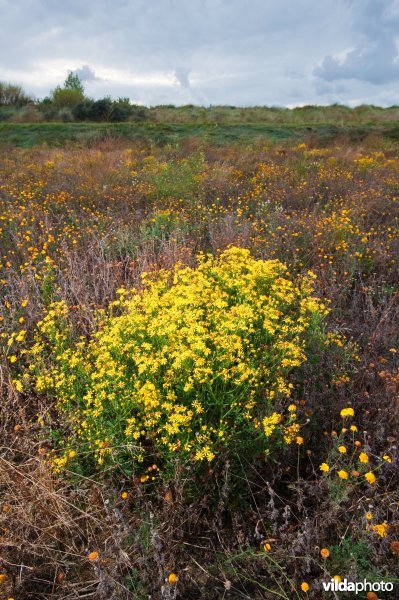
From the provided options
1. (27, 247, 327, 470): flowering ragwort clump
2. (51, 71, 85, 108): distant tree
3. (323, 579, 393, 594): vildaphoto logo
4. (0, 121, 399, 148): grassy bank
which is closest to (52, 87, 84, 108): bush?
(51, 71, 85, 108): distant tree

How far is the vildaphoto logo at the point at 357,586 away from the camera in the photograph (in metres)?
1.91

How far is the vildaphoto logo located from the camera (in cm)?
191

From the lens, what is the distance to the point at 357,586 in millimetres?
1943

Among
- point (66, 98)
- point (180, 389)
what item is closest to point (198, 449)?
point (180, 389)

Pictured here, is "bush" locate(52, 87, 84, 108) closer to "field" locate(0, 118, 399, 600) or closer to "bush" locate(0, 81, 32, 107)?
"bush" locate(0, 81, 32, 107)

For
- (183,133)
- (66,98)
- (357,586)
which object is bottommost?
(357,586)

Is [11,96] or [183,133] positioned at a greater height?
[11,96]

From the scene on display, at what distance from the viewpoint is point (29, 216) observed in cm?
640

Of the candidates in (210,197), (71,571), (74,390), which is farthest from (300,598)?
(210,197)

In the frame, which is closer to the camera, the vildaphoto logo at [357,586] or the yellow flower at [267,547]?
the vildaphoto logo at [357,586]

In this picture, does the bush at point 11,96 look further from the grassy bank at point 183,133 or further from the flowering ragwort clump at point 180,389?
the flowering ragwort clump at point 180,389

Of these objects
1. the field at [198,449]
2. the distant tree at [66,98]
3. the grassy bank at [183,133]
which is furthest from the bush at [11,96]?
the field at [198,449]

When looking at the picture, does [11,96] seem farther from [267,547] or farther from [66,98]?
[267,547]

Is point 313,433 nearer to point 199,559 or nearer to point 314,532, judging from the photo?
point 314,532
